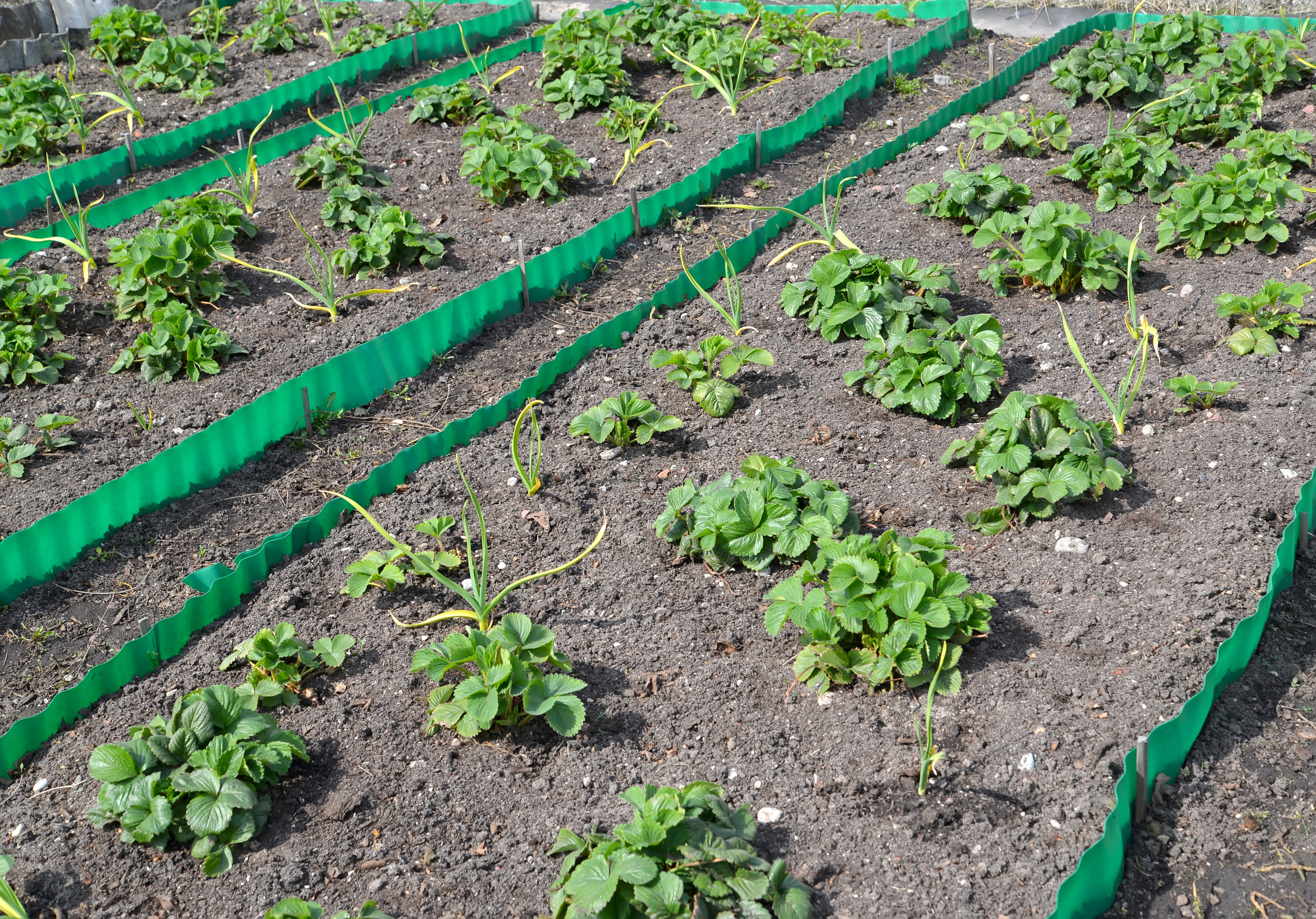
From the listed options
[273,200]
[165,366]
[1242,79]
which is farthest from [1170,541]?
[273,200]

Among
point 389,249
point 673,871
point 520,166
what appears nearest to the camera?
point 673,871

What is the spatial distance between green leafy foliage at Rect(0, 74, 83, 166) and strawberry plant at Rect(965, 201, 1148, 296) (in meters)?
5.67

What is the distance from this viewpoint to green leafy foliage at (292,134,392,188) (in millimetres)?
6035

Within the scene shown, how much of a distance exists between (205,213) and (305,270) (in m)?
0.53

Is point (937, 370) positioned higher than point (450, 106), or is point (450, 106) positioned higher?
point (450, 106)

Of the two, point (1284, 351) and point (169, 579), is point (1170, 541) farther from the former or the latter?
point (169, 579)

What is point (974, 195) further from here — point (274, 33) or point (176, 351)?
point (274, 33)

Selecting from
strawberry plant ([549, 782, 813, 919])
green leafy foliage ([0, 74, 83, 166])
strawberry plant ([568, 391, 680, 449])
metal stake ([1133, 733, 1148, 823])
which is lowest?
metal stake ([1133, 733, 1148, 823])

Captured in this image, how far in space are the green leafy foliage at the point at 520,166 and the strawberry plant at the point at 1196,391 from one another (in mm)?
3374

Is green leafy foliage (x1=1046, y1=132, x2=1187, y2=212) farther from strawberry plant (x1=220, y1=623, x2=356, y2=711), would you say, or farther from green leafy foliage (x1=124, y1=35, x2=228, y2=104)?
green leafy foliage (x1=124, y1=35, x2=228, y2=104)

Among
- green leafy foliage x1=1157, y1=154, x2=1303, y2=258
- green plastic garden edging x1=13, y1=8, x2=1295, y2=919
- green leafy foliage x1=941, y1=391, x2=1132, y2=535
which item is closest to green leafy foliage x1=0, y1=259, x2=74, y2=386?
green plastic garden edging x1=13, y1=8, x2=1295, y2=919

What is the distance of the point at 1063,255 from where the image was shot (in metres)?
4.73

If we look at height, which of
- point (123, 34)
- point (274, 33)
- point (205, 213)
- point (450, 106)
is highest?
point (123, 34)

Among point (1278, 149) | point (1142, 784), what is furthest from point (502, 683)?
point (1278, 149)
